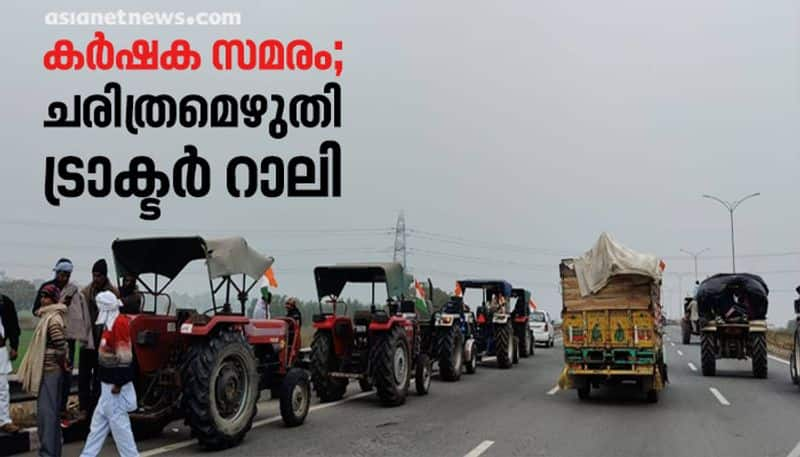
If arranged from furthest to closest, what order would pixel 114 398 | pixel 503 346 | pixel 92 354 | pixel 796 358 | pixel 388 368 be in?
pixel 503 346, pixel 796 358, pixel 388 368, pixel 92 354, pixel 114 398

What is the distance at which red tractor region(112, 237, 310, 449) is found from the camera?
9031 millimetres

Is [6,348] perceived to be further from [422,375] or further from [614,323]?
[614,323]

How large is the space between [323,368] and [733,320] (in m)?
11.8

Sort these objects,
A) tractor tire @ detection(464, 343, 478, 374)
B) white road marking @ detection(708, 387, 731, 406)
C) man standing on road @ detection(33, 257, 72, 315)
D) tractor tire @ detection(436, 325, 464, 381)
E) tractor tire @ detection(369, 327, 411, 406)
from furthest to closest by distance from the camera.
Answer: tractor tire @ detection(464, 343, 478, 374) → tractor tire @ detection(436, 325, 464, 381) → white road marking @ detection(708, 387, 731, 406) → tractor tire @ detection(369, 327, 411, 406) → man standing on road @ detection(33, 257, 72, 315)

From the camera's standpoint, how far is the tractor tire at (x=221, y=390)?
8.88 m

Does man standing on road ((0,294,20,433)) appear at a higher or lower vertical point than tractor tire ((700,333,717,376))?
higher

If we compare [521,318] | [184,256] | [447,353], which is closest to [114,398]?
[184,256]

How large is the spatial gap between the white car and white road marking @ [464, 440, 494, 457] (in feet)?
88.1

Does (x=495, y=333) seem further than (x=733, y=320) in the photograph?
Yes

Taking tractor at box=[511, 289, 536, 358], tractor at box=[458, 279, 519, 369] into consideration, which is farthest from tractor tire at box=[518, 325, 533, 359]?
tractor at box=[458, 279, 519, 369]

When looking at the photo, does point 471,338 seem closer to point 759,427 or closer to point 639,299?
point 639,299

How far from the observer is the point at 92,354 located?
31.2 ft

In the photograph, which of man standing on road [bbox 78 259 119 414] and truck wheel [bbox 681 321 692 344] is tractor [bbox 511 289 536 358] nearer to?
truck wheel [bbox 681 321 692 344]

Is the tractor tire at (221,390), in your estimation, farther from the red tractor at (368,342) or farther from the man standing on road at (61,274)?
the red tractor at (368,342)
